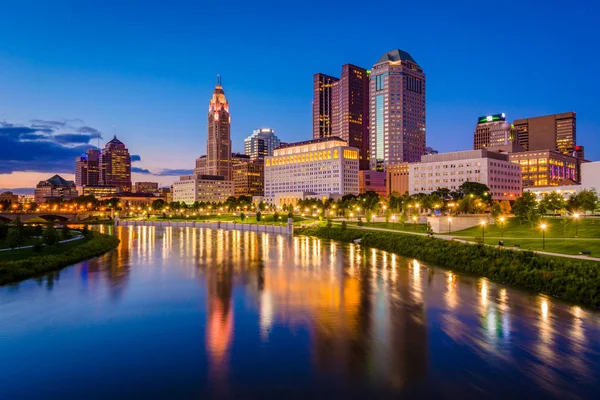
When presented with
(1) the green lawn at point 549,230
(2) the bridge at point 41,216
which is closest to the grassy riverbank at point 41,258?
(1) the green lawn at point 549,230

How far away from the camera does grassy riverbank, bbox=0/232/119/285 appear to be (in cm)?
4038

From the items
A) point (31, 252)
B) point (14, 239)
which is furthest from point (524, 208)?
point (14, 239)

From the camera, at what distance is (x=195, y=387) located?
18.0 meters

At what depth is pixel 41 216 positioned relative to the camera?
494 ft

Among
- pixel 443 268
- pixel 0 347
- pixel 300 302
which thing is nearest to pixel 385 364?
pixel 300 302

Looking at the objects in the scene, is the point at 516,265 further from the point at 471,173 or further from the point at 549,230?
the point at 471,173

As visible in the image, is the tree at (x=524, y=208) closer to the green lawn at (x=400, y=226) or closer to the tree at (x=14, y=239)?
the green lawn at (x=400, y=226)

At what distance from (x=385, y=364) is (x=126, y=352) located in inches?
539

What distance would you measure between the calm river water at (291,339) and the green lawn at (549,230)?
20.7 meters

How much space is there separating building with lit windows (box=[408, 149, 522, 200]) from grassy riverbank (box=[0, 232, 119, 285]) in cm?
15547

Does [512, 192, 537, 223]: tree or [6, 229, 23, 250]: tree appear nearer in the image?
[6, 229, 23, 250]: tree

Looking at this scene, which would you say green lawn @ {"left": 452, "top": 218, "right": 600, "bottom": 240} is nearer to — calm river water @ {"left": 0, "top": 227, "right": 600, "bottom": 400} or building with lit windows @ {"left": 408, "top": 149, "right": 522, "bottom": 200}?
calm river water @ {"left": 0, "top": 227, "right": 600, "bottom": 400}

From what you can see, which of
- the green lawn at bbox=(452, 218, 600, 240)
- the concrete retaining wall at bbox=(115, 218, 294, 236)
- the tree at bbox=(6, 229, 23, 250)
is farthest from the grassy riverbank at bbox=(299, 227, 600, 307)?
the tree at bbox=(6, 229, 23, 250)

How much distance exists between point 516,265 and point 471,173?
150967mm
